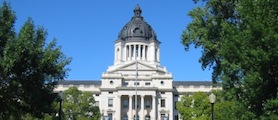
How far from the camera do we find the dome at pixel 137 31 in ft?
371

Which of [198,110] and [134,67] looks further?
[134,67]

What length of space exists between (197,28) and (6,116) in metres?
14.2

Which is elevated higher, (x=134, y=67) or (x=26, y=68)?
(x=134, y=67)

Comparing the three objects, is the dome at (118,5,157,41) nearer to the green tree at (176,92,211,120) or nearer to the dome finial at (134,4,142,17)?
the dome finial at (134,4,142,17)

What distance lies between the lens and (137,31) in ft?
374

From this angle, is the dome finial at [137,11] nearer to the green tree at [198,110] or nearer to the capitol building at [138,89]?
the capitol building at [138,89]

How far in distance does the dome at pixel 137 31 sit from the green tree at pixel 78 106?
124ft

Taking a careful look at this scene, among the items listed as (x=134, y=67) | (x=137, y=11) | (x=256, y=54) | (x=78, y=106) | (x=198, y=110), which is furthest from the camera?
(x=137, y=11)

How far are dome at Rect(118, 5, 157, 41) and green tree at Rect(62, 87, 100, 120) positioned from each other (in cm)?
3770

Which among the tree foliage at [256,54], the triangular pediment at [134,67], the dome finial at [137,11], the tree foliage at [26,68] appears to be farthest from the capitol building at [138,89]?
the tree foliage at [256,54]

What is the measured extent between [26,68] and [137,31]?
290ft

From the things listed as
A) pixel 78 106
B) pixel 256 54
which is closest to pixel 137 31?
pixel 78 106

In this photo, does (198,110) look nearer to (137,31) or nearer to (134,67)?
(134,67)

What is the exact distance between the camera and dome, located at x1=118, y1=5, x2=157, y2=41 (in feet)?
371
